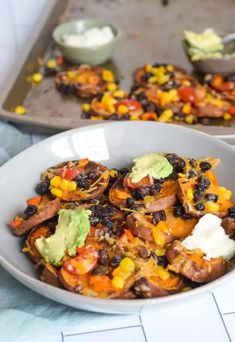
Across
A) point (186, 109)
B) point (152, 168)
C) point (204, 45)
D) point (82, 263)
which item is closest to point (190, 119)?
point (186, 109)

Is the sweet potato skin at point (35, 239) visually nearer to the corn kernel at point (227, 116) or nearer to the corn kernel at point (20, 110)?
the corn kernel at point (20, 110)

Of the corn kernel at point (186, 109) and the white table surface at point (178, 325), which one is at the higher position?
the white table surface at point (178, 325)

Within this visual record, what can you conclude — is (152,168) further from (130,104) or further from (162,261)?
(130,104)

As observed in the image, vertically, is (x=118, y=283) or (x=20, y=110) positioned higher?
(x=118, y=283)

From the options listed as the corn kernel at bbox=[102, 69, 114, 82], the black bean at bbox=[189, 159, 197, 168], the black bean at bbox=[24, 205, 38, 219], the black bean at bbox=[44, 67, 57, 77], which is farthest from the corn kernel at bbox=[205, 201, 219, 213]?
the black bean at bbox=[44, 67, 57, 77]

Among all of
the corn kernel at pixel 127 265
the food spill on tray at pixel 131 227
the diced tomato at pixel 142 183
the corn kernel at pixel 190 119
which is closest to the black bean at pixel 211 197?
the food spill on tray at pixel 131 227

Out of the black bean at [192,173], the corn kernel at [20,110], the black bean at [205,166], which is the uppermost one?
the black bean at [192,173]
